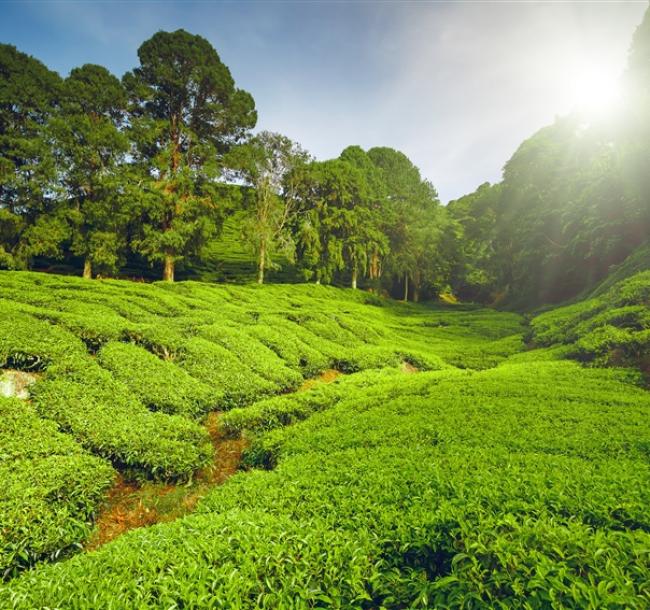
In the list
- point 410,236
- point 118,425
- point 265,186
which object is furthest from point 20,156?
point 410,236

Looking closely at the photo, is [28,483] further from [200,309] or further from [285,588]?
[200,309]

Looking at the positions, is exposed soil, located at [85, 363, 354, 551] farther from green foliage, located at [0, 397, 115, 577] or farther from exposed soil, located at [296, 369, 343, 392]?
exposed soil, located at [296, 369, 343, 392]

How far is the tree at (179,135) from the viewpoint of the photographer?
29.4 meters

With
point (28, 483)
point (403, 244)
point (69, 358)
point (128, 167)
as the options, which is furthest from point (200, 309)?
point (403, 244)

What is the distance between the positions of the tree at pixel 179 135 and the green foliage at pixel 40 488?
24053 mm

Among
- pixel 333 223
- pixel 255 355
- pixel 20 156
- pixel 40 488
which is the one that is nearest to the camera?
pixel 40 488

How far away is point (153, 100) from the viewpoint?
31969 millimetres

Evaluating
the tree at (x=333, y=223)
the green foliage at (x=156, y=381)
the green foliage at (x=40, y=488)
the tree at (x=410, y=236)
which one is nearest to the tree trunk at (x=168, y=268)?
the tree at (x=333, y=223)

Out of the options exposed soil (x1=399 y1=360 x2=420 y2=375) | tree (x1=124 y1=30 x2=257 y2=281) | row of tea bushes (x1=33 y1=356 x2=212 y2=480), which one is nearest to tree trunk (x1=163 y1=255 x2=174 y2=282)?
tree (x1=124 y1=30 x2=257 y2=281)

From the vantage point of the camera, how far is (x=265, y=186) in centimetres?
3547

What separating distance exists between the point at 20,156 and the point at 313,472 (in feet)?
103

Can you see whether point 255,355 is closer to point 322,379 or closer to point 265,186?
point 322,379

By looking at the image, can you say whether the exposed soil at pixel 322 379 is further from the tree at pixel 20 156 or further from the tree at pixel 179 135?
the tree at pixel 20 156

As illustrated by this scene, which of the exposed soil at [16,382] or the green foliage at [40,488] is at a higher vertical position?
the exposed soil at [16,382]
